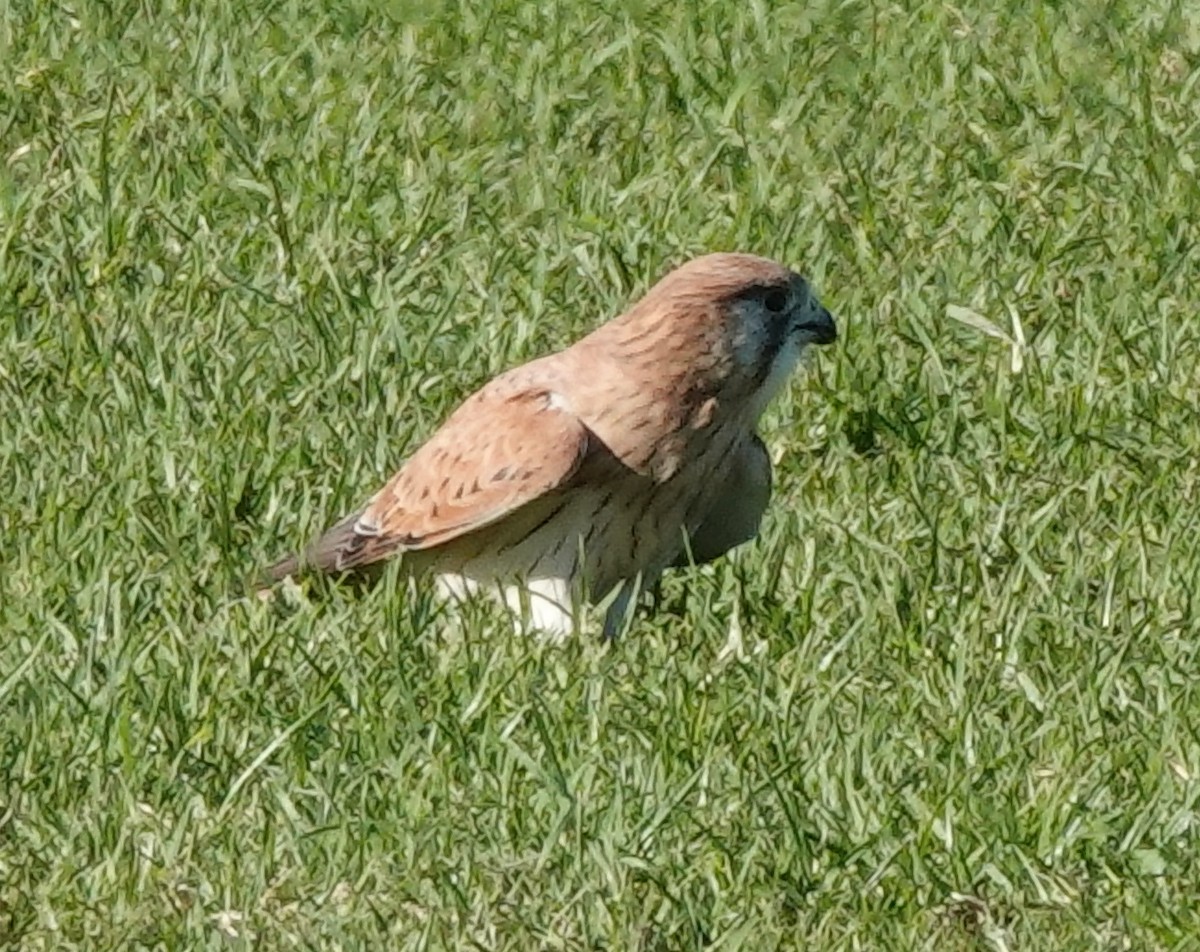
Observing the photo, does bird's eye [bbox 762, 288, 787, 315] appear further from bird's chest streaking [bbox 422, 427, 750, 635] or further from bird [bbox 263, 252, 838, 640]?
bird's chest streaking [bbox 422, 427, 750, 635]

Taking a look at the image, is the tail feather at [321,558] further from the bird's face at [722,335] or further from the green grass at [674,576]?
the bird's face at [722,335]

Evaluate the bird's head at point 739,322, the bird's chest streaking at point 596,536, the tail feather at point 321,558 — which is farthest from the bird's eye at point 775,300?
the tail feather at point 321,558

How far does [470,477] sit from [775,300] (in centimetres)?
84

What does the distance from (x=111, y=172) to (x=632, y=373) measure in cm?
292

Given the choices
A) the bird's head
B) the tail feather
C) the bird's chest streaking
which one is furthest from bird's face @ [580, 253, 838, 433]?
the tail feather

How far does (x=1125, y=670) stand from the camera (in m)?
6.87

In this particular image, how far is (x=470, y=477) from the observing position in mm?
7223

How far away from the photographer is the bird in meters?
7.19

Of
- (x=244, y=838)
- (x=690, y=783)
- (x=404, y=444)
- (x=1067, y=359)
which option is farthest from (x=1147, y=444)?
(x=244, y=838)

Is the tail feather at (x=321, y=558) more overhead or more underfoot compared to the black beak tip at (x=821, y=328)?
more underfoot

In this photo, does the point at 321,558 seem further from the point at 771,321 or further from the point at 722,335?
the point at 771,321

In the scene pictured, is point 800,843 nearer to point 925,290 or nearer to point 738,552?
point 738,552

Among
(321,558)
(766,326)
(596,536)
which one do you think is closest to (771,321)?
(766,326)

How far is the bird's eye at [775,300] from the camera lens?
743cm
